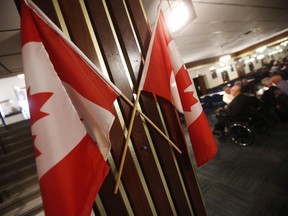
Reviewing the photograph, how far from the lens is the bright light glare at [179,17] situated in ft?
6.81

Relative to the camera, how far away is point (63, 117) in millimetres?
1037

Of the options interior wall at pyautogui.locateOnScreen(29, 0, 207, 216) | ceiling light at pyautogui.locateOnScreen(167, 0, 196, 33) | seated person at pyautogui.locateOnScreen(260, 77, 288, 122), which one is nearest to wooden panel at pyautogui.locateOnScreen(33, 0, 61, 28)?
interior wall at pyautogui.locateOnScreen(29, 0, 207, 216)

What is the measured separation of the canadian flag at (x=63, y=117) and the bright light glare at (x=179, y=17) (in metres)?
1.48

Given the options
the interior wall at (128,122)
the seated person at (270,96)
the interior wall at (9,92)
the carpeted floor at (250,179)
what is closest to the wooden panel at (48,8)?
the interior wall at (128,122)

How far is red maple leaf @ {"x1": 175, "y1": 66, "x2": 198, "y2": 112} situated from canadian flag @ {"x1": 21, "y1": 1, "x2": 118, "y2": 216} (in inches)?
24.7

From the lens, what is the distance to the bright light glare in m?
2.07

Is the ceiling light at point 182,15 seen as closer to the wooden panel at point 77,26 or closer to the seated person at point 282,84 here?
the wooden panel at point 77,26

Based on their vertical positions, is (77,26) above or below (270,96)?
above

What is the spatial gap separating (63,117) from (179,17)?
1.87 metres

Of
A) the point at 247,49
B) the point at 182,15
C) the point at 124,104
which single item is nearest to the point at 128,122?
the point at 124,104

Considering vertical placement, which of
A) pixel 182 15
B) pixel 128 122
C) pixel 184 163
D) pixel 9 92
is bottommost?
pixel 184 163

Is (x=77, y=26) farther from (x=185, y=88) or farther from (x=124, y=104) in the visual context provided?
(x=185, y=88)

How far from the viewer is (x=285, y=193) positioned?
225cm

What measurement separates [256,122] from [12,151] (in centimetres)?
580
